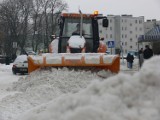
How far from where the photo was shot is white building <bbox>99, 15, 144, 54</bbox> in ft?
458

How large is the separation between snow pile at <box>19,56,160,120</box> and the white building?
13527cm

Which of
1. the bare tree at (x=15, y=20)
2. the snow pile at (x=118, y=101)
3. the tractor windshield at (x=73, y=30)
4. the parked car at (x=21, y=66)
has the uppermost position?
the bare tree at (x=15, y=20)

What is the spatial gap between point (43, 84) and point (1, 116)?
3.85 meters

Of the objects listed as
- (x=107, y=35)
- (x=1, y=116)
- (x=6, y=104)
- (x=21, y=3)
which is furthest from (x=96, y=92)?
(x=107, y=35)

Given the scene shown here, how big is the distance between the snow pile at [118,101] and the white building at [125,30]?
135m

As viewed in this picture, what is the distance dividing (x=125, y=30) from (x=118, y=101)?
13888 cm

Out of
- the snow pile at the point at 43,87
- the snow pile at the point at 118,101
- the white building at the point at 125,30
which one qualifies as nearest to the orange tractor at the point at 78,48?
the snow pile at the point at 43,87

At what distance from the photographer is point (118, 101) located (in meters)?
3.58

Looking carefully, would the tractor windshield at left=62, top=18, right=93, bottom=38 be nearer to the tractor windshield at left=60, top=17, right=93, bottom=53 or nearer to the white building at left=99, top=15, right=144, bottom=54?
the tractor windshield at left=60, top=17, right=93, bottom=53

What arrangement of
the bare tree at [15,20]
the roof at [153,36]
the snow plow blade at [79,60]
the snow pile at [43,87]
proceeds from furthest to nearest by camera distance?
the bare tree at [15,20], the roof at [153,36], the snow plow blade at [79,60], the snow pile at [43,87]

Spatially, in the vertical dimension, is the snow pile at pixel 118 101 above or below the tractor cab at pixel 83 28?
below

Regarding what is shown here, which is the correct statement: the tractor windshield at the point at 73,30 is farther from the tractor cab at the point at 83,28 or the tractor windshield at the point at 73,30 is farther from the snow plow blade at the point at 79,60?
the snow plow blade at the point at 79,60

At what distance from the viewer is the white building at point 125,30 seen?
13950 centimetres

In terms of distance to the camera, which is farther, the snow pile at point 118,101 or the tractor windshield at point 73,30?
the tractor windshield at point 73,30
